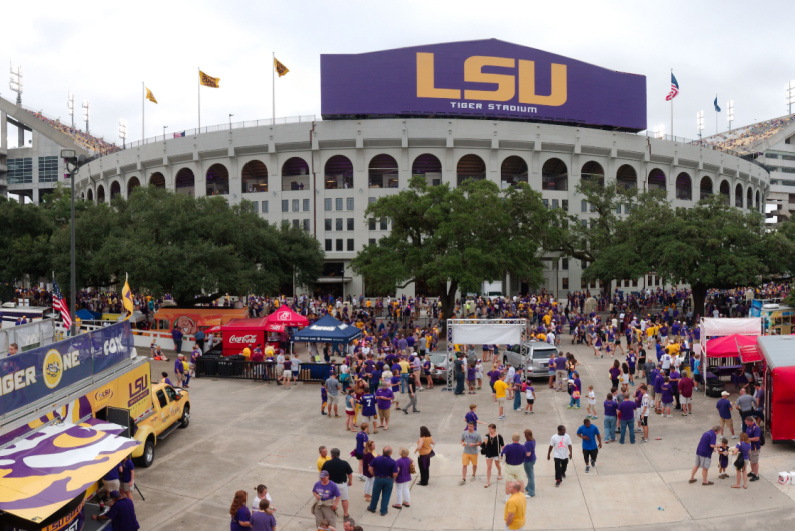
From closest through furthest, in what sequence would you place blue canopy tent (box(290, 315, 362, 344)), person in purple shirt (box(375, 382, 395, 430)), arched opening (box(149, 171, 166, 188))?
person in purple shirt (box(375, 382, 395, 430)) → blue canopy tent (box(290, 315, 362, 344)) → arched opening (box(149, 171, 166, 188))

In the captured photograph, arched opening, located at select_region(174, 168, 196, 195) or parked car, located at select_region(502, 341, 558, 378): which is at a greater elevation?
arched opening, located at select_region(174, 168, 196, 195)

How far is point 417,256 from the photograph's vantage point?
112 ft

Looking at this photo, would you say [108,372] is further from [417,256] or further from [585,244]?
[585,244]

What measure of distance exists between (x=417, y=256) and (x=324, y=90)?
106 ft

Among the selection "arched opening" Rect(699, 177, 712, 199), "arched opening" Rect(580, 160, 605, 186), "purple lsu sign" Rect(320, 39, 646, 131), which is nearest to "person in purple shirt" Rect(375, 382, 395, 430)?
"purple lsu sign" Rect(320, 39, 646, 131)

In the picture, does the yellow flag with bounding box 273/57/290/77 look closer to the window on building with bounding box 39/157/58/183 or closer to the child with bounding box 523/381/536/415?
the child with bounding box 523/381/536/415

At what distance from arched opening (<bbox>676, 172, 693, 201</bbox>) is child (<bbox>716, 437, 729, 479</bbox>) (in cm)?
6532

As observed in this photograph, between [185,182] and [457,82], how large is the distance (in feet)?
110

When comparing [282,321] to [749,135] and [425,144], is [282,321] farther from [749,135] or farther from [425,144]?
[749,135]

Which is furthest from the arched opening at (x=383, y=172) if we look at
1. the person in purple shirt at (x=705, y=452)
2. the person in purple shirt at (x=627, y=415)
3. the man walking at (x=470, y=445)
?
the person in purple shirt at (x=705, y=452)

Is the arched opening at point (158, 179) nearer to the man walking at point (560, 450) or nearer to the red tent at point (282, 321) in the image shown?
the red tent at point (282, 321)

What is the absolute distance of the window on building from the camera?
304 ft

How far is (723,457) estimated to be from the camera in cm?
1245

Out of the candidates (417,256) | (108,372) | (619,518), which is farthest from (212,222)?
(619,518)
